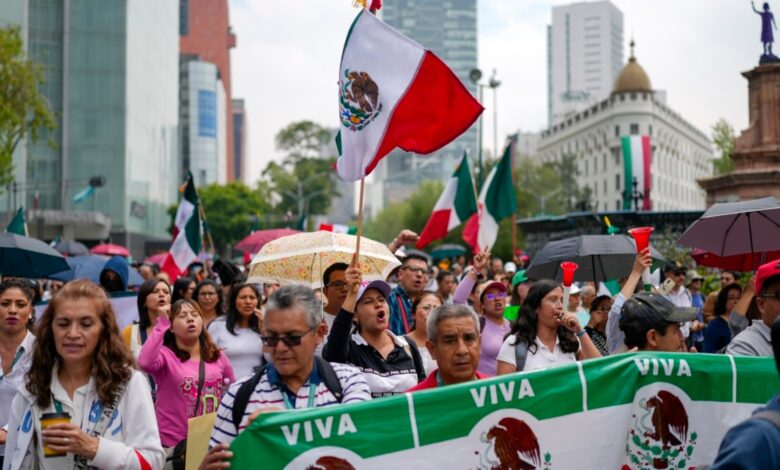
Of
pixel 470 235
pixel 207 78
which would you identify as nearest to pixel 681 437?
pixel 470 235

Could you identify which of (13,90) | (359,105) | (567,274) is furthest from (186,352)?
(13,90)

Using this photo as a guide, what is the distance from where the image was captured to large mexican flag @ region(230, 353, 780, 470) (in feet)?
12.8

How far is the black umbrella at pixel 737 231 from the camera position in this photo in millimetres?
7633

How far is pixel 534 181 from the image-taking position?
74.2 metres

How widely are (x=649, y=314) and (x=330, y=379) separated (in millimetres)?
1927

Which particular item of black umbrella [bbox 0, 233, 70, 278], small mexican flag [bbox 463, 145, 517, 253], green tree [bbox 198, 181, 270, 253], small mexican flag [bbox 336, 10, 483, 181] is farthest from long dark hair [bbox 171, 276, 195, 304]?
green tree [bbox 198, 181, 270, 253]

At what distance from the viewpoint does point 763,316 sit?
5023 millimetres

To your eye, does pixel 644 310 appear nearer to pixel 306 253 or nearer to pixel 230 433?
pixel 230 433

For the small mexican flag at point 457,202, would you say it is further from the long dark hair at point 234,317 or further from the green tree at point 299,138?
the green tree at point 299,138

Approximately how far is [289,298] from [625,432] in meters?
1.69

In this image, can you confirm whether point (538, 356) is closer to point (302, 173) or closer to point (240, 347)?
point (240, 347)

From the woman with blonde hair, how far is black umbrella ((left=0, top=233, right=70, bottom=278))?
16.3 ft

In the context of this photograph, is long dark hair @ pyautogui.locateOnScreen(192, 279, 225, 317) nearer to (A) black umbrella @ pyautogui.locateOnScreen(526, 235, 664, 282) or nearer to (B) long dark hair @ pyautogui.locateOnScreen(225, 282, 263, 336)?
(B) long dark hair @ pyautogui.locateOnScreen(225, 282, 263, 336)

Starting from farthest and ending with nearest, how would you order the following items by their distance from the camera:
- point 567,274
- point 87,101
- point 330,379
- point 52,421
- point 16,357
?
point 87,101, point 567,274, point 16,357, point 330,379, point 52,421
